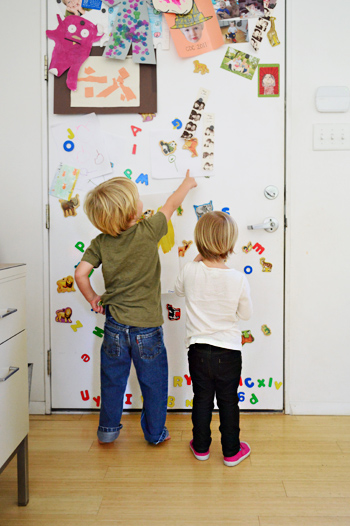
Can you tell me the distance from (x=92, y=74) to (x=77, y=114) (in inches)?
7.6

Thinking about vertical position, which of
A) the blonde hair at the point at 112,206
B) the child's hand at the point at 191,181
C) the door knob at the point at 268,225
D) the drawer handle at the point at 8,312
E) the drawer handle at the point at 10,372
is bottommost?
the drawer handle at the point at 10,372

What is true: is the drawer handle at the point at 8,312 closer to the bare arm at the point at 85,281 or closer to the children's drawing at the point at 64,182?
the bare arm at the point at 85,281

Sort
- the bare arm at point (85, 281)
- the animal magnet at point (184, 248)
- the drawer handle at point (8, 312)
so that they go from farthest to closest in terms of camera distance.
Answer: the animal magnet at point (184, 248), the bare arm at point (85, 281), the drawer handle at point (8, 312)

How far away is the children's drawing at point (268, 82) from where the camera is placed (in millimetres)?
2260

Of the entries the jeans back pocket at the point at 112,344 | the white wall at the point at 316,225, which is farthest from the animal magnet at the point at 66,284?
the white wall at the point at 316,225

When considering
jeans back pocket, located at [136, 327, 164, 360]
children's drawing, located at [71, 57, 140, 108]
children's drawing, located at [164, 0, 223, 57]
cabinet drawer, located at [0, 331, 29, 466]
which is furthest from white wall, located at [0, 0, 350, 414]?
cabinet drawer, located at [0, 331, 29, 466]

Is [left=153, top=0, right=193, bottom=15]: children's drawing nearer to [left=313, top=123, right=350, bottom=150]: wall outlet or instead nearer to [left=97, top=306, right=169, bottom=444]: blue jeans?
[left=313, top=123, right=350, bottom=150]: wall outlet

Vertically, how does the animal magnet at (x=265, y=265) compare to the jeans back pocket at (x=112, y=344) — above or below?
above

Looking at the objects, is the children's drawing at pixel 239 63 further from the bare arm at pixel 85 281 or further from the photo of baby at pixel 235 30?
the bare arm at pixel 85 281

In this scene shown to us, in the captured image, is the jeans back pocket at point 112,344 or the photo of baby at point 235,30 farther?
the photo of baby at point 235,30

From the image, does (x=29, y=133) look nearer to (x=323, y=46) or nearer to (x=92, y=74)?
(x=92, y=74)

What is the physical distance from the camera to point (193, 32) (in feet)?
7.35

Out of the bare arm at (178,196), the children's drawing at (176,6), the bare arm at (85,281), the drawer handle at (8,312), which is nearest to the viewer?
the drawer handle at (8,312)

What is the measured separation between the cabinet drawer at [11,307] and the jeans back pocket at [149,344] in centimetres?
51
